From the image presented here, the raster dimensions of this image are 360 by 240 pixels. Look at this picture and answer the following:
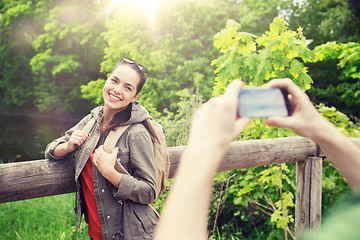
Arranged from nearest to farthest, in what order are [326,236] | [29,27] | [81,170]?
1. [326,236]
2. [81,170]
3. [29,27]

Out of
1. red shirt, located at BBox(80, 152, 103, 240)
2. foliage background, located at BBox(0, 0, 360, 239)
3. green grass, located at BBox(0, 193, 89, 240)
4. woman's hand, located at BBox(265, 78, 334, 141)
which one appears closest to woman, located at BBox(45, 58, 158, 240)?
red shirt, located at BBox(80, 152, 103, 240)

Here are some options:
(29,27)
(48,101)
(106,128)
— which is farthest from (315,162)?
(29,27)

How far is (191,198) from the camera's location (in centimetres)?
58

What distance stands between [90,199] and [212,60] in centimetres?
684

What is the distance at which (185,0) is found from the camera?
12.9 m

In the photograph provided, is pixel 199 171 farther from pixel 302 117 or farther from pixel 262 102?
pixel 302 117

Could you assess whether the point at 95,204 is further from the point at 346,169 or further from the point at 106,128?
the point at 346,169

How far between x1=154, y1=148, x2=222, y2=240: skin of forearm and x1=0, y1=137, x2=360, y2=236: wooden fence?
1.30 metres

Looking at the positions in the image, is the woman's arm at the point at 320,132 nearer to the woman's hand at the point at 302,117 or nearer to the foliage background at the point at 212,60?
the woman's hand at the point at 302,117

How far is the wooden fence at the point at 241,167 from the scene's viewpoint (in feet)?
5.36

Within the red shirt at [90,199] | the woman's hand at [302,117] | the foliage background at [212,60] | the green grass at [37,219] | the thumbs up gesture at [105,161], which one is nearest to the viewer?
the woman's hand at [302,117]

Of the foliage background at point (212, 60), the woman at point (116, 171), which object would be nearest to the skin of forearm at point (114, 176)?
the woman at point (116, 171)

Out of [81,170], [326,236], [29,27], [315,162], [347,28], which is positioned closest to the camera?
[326,236]

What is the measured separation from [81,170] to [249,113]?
3.92 ft
